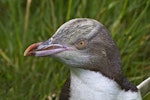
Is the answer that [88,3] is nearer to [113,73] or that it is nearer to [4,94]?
[4,94]

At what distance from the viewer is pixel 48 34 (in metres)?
3.01

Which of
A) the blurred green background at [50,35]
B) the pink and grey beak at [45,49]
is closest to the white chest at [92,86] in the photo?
the pink and grey beak at [45,49]

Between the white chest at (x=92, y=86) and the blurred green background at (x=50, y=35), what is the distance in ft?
2.09

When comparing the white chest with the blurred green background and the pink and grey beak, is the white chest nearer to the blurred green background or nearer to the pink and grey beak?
the pink and grey beak

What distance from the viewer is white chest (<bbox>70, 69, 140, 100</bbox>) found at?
1.98m

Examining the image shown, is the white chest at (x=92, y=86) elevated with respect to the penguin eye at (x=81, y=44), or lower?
lower

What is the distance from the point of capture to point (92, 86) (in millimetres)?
1979

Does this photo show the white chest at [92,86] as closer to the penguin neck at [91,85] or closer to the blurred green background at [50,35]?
the penguin neck at [91,85]

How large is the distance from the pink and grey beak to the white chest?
0.36 feet

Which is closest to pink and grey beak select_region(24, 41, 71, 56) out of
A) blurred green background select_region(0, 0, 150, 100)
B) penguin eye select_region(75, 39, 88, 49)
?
penguin eye select_region(75, 39, 88, 49)

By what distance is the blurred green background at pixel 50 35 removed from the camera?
2.74 metres

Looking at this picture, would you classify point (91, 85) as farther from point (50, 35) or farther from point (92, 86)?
point (50, 35)

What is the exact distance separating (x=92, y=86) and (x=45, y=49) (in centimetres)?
20

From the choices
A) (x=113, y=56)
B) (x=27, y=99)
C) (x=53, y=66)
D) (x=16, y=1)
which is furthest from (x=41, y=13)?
(x=113, y=56)
